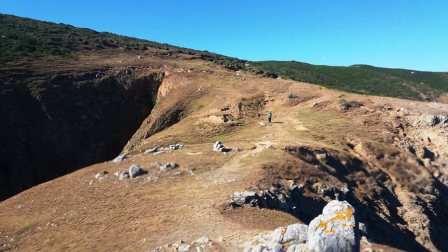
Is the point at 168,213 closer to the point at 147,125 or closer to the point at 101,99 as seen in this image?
the point at 147,125

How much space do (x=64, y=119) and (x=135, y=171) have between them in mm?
24600

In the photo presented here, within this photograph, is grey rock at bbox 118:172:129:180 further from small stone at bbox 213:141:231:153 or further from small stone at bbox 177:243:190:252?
small stone at bbox 177:243:190:252

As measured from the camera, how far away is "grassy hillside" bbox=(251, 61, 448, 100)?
10769cm

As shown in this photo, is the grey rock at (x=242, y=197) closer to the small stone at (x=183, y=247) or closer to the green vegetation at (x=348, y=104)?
the small stone at (x=183, y=247)

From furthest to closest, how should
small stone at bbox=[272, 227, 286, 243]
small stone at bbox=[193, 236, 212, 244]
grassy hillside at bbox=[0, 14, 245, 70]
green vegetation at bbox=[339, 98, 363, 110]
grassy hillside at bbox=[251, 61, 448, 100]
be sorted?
grassy hillside at bbox=[251, 61, 448, 100], grassy hillside at bbox=[0, 14, 245, 70], green vegetation at bbox=[339, 98, 363, 110], small stone at bbox=[193, 236, 212, 244], small stone at bbox=[272, 227, 286, 243]

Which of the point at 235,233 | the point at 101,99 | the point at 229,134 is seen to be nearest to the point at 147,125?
the point at 101,99

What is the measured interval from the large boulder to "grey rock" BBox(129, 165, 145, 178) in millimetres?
13706

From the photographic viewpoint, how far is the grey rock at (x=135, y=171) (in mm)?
25875

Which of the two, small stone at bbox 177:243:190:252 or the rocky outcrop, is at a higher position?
the rocky outcrop

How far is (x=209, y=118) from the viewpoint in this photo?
41.4 m

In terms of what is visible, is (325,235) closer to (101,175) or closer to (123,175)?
(123,175)

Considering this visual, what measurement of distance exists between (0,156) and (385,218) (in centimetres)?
3296

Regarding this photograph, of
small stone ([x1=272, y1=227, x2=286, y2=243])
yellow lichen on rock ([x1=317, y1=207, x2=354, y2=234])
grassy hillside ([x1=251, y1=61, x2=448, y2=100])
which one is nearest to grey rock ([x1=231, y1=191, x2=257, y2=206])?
small stone ([x1=272, y1=227, x2=286, y2=243])

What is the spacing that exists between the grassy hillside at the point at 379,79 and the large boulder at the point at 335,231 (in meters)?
88.6
